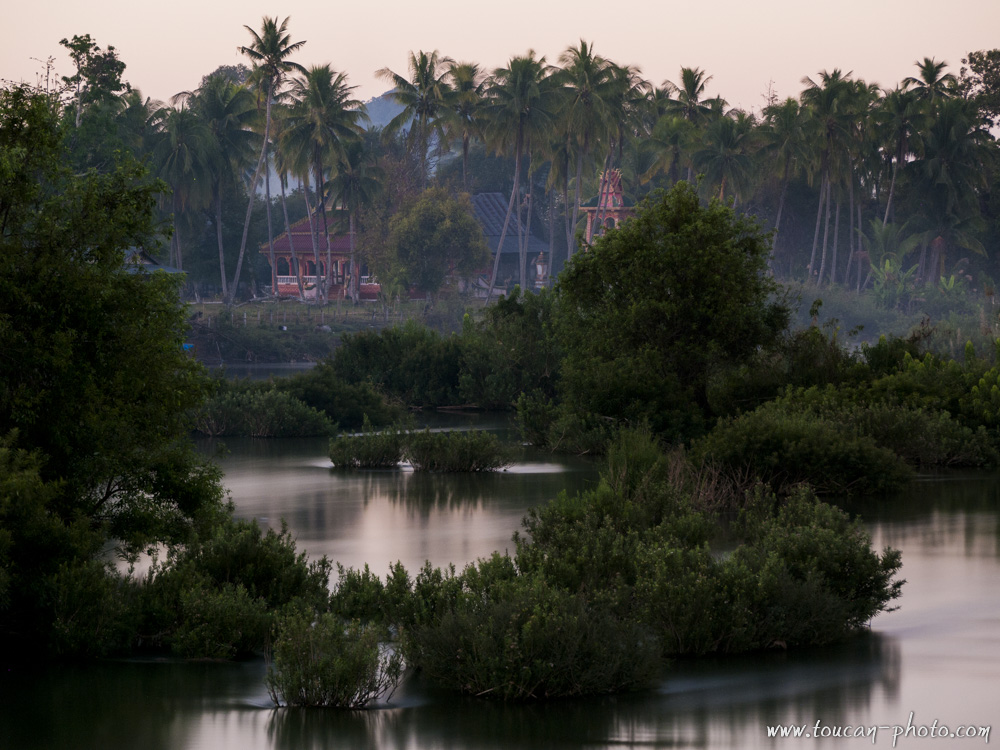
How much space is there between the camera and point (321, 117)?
7375cm

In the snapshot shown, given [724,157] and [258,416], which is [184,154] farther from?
[258,416]

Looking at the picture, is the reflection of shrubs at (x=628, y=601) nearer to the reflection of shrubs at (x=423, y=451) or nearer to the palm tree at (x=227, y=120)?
the reflection of shrubs at (x=423, y=451)

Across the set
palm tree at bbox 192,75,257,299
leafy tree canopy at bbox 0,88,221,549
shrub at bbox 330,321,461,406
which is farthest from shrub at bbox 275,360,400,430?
palm tree at bbox 192,75,257,299

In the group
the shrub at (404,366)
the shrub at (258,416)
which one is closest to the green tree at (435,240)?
the shrub at (404,366)

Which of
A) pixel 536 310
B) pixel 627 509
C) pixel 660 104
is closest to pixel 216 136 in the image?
pixel 660 104

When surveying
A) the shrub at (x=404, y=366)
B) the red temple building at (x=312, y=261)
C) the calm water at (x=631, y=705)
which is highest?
the red temple building at (x=312, y=261)

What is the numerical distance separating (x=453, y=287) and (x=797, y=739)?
71.2 m

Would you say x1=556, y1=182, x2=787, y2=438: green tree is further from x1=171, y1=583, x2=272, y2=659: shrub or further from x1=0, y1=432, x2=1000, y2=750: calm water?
x1=171, y1=583, x2=272, y2=659: shrub

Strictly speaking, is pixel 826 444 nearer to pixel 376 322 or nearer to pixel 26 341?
pixel 26 341

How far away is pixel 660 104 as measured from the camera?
83438mm

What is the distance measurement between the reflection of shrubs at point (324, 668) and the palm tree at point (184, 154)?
214 ft

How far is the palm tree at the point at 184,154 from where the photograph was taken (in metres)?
71.8

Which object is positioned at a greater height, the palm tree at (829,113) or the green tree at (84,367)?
the palm tree at (829,113)

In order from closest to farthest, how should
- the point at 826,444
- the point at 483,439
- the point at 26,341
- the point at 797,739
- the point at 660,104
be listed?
the point at 797,739, the point at 26,341, the point at 826,444, the point at 483,439, the point at 660,104
